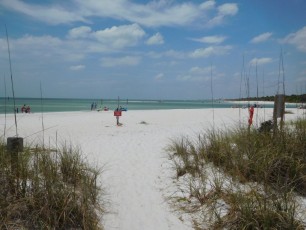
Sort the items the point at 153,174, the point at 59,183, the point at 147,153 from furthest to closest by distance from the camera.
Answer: the point at 147,153 < the point at 153,174 < the point at 59,183

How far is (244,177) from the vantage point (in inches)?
173

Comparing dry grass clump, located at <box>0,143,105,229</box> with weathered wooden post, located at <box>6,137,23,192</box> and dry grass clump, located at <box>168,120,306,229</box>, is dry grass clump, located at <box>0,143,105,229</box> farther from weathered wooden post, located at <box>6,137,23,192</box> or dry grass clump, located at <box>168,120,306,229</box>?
dry grass clump, located at <box>168,120,306,229</box>

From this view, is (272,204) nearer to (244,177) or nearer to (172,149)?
(244,177)

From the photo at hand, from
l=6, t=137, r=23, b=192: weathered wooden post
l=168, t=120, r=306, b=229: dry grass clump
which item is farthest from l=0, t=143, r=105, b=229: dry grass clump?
l=168, t=120, r=306, b=229: dry grass clump

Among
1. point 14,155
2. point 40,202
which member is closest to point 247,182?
point 40,202

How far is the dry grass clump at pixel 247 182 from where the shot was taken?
318 cm

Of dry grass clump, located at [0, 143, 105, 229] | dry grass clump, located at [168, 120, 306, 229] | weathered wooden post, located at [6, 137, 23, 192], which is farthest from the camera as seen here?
weathered wooden post, located at [6, 137, 23, 192]

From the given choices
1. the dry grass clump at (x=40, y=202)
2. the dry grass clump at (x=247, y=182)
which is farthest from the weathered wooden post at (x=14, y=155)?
the dry grass clump at (x=247, y=182)

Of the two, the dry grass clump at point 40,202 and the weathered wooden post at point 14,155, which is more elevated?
the weathered wooden post at point 14,155

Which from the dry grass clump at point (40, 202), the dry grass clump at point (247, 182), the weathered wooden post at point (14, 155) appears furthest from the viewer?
the weathered wooden post at point (14, 155)

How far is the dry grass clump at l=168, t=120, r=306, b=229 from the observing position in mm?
3184

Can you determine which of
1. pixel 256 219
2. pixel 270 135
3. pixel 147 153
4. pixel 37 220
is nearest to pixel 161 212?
pixel 256 219

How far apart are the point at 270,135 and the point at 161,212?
2548mm

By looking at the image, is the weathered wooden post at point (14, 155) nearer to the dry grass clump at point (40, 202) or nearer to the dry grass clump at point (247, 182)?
the dry grass clump at point (40, 202)
